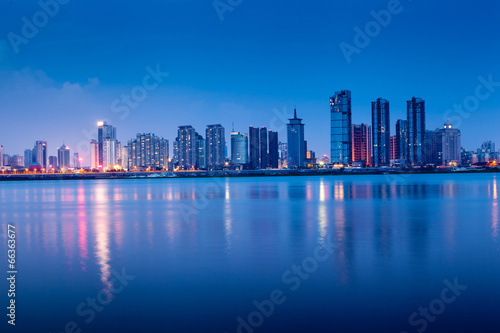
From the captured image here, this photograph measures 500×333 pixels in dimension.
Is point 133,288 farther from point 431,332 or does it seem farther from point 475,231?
point 475,231

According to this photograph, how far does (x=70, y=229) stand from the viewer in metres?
25.5

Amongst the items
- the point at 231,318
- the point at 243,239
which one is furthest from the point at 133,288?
the point at 243,239

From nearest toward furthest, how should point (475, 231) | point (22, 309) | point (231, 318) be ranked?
point (231, 318)
point (22, 309)
point (475, 231)

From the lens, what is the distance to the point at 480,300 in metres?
10.4

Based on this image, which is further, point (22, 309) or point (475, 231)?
point (475, 231)

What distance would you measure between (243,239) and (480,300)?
462 inches

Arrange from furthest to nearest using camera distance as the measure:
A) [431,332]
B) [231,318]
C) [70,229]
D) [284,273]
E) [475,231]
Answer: [70,229] < [475,231] < [284,273] < [231,318] < [431,332]

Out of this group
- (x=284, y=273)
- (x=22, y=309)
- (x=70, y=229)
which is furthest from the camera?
(x=70, y=229)

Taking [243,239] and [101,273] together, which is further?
[243,239]

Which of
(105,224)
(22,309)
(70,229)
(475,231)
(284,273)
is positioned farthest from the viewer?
(105,224)

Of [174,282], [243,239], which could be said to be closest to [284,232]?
Answer: [243,239]

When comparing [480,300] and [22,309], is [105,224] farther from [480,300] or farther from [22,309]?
[480,300]

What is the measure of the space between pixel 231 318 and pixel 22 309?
17.1 feet

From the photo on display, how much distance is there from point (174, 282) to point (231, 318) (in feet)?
11.8
